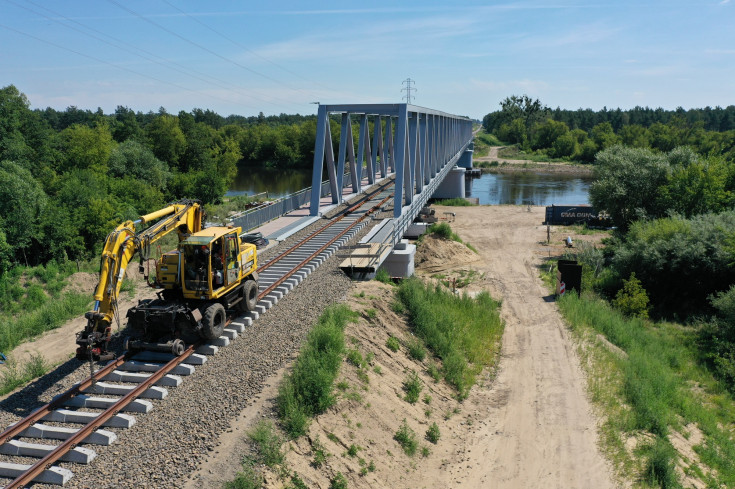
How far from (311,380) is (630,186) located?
103 ft

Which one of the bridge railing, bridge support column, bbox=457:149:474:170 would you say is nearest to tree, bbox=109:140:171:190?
the bridge railing

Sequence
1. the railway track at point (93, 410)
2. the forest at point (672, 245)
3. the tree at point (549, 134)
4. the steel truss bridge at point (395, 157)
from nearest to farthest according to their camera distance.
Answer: the railway track at point (93, 410), the forest at point (672, 245), the steel truss bridge at point (395, 157), the tree at point (549, 134)

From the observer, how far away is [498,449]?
12.0m

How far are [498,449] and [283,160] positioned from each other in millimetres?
90899

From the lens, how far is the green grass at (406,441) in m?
11.0

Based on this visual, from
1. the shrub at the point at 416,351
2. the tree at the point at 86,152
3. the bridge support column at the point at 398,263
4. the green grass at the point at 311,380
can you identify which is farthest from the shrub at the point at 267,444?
the tree at the point at 86,152

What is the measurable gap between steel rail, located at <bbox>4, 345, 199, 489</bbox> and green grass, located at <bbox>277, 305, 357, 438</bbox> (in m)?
2.59

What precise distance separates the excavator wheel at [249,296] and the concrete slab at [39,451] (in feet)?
19.6

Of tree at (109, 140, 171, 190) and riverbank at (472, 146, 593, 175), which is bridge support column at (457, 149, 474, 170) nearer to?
riverbank at (472, 146, 593, 175)

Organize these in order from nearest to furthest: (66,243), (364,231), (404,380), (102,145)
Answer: (404,380), (364,231), (66,243), (102,145)

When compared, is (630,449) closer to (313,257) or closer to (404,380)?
(404,380)

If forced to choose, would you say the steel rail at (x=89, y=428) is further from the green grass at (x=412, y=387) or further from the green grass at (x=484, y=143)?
the green grass at (x=484, y=143)

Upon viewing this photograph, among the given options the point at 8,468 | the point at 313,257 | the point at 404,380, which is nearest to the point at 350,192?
the point at 313,257

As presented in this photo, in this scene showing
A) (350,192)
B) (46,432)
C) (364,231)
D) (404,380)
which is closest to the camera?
(46,432)
